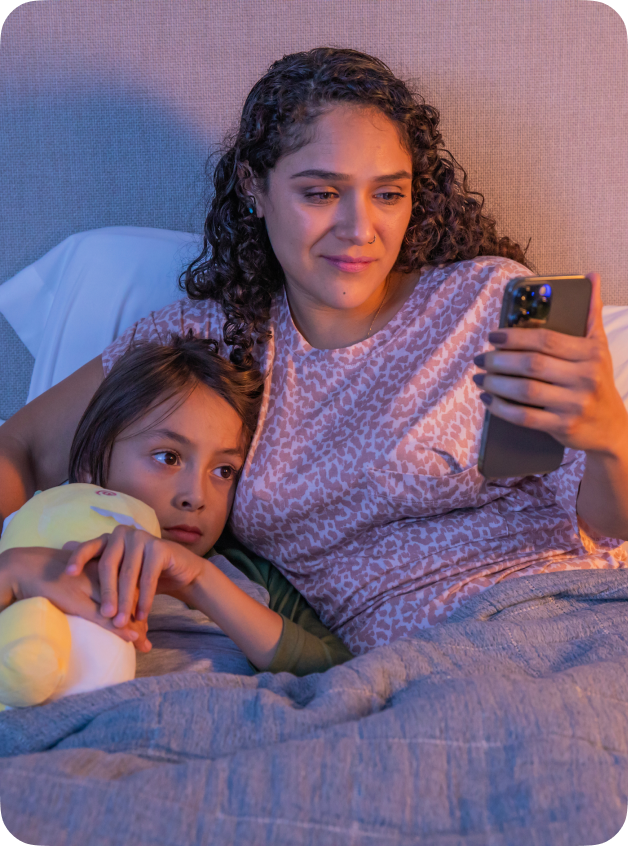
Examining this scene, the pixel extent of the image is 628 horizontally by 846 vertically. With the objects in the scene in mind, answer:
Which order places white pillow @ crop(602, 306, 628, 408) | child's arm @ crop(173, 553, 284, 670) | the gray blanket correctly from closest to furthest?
1. the gray blanket
2. child's arm @ crop(173, 553, 284, 670)
3. white pillow @ crop(602, 306, 628, 408)

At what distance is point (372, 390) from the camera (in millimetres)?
1154

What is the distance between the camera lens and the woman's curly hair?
1095 mm

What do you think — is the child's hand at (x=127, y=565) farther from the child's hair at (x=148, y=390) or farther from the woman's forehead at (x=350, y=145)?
the woman's forehead at (x=350, y=145)

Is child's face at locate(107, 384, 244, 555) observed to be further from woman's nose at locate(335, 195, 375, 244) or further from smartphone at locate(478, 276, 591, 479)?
smartphone at locate(478, 276, 591, 479)

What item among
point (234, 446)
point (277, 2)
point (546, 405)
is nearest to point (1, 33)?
point (277, 2)

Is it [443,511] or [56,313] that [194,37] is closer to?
[56,313]

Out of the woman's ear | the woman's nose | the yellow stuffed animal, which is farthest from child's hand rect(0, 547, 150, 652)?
the woman's ear

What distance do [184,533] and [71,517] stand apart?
0.79 ft

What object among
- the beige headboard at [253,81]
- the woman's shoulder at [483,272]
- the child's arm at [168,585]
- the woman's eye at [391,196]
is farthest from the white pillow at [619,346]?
the child's arm at [168,585]

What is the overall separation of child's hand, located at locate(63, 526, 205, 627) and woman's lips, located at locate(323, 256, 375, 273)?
1.64ft

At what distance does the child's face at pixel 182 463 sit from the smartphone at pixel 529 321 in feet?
1.46

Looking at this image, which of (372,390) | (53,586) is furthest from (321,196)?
(53,586)

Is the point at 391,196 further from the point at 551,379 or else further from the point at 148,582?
the point at 148,582

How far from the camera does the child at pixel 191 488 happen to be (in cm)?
93
